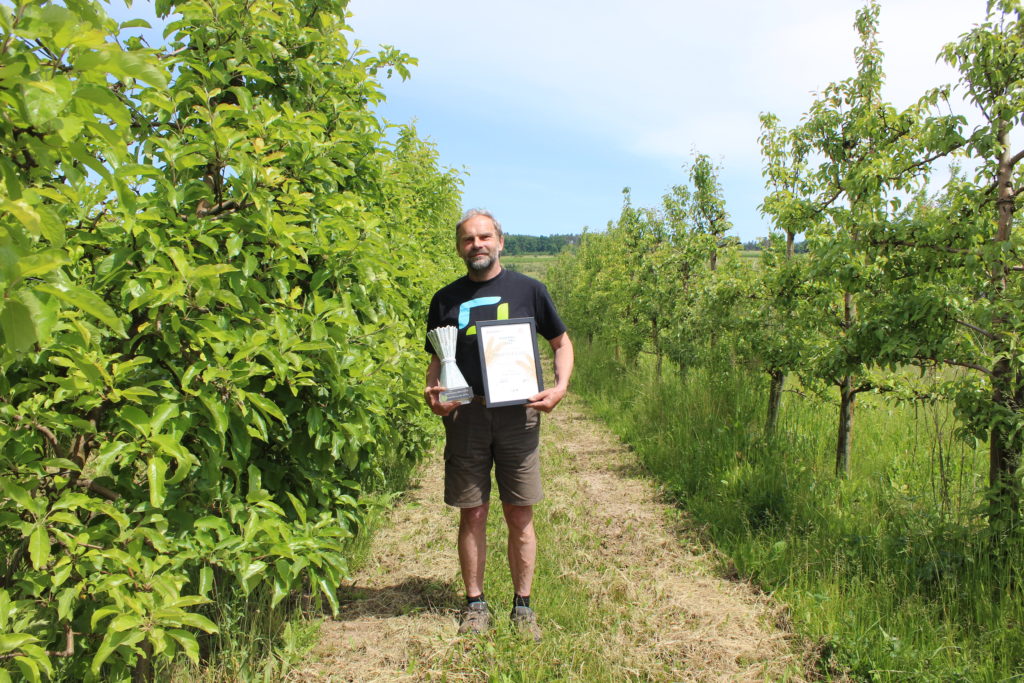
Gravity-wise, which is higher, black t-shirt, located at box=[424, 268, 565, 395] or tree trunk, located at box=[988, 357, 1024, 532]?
black t-shirt, located at box=[424, 268, 565, 395]

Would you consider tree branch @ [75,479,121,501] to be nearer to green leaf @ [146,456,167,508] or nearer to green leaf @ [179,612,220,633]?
green leaf @ [146,456,167,508]

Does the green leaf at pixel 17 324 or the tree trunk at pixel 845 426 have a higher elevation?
the green leaf at pixel 17 324

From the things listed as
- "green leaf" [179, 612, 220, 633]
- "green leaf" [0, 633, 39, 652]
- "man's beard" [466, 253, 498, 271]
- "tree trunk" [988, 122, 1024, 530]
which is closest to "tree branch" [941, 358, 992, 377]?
"tree trunk" [988, 122, 1024, 530]

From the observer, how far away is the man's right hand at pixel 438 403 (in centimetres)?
285

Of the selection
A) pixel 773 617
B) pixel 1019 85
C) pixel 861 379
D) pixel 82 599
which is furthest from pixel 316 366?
pixel 861 379

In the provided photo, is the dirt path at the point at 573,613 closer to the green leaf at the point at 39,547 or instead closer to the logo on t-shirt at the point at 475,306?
the logo on t-shirt at the point at 475,306

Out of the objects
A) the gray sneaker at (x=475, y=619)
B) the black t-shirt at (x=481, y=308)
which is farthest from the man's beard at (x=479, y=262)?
the gray sneaker at (x=475, y=619)

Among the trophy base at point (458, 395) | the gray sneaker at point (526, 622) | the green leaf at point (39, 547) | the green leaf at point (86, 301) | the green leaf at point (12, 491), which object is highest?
the green leaf at point (86, 301)

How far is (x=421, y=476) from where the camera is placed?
6.20 meters

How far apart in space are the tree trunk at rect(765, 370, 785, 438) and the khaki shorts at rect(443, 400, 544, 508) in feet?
11.9

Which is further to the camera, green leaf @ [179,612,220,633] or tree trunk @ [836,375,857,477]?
tree trunk @ [836,375,857,477]

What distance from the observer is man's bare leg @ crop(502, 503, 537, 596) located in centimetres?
316

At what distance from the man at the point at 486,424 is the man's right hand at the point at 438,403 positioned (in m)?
0.01

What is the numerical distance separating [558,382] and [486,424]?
0.45 meters
